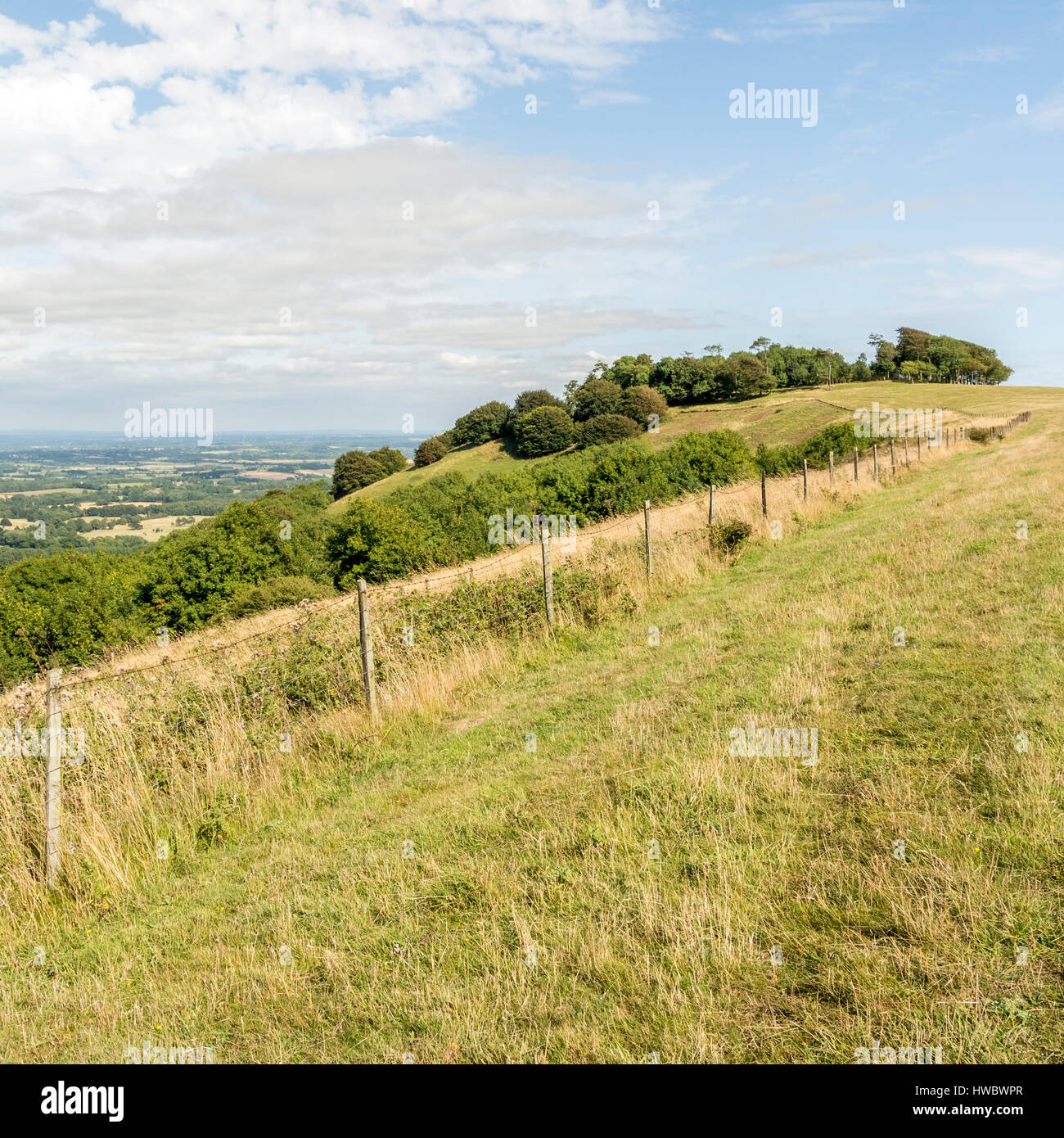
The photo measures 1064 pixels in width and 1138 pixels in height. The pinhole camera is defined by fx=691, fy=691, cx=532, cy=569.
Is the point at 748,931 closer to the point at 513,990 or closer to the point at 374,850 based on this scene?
the point at 513,990

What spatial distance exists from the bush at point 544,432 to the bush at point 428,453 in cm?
1772

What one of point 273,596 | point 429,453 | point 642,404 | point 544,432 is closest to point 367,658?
point 273,596

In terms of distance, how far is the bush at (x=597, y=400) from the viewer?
91438 millimetres

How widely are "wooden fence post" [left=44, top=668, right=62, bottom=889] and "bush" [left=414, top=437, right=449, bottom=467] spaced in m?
94.6

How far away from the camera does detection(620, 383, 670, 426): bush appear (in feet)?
295

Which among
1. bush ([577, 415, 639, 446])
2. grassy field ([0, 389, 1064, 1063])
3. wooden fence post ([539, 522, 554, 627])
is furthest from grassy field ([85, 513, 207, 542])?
grassy field ([0, 389, 1064, 1063])

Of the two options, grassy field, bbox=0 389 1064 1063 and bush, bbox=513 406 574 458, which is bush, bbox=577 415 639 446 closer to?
bush, bbox=513 406 574 458

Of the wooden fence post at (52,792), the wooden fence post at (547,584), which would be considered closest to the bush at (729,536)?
the wooden fence post at (547,584)

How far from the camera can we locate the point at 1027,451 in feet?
94.1

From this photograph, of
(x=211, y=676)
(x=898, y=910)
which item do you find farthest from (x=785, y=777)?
(x=211, y=676)

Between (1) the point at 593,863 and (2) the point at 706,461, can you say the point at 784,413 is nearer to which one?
(2) the point at 706,461

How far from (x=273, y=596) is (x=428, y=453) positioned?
7211 cm
